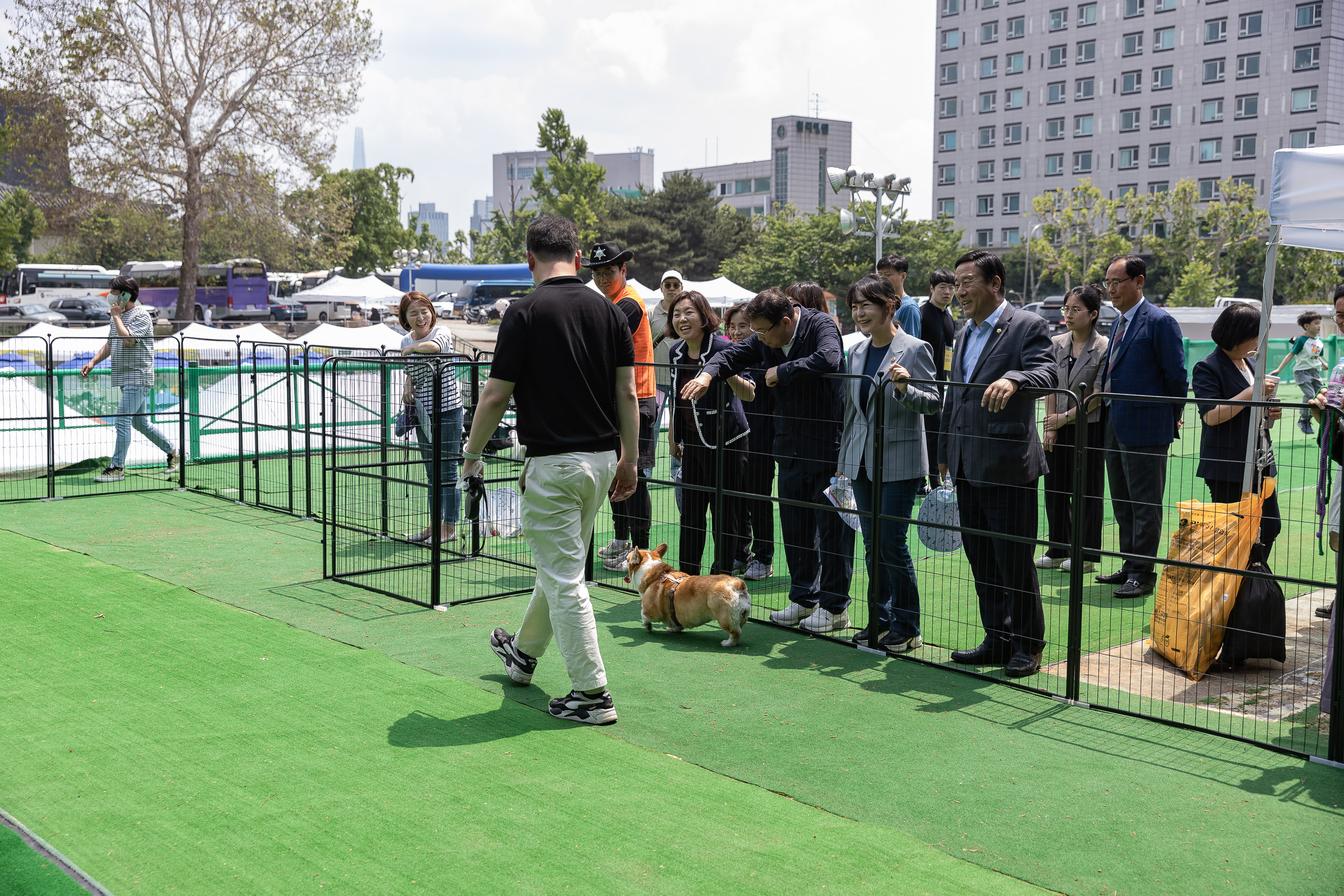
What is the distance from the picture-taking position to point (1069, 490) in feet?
19.7

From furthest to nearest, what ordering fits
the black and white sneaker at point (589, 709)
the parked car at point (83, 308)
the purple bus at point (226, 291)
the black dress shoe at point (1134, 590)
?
the purple bus at point (226, 291) → the parked car at point (83, 308) → the black dress shoe at point (1134, 590) → the black and white sneaker at point (589, 709)

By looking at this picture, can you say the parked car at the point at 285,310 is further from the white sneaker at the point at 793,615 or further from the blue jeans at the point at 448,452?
the white sneaker at the point at 793,615

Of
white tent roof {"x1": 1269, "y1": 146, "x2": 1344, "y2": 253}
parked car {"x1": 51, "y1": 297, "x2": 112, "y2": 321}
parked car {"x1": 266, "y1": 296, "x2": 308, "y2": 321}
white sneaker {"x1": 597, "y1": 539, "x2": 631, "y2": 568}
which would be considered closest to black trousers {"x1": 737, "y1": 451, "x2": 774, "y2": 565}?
white sneaker {"x1": 597, "y1": 539, "x2": 631, "y2": 568}

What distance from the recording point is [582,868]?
3162 millimetres

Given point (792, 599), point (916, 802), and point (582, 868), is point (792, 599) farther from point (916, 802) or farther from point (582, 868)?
point (582, 868)

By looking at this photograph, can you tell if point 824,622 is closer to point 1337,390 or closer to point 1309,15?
point 1337,390

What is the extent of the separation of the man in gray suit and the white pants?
181 cm

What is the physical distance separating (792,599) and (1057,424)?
5.90 ft

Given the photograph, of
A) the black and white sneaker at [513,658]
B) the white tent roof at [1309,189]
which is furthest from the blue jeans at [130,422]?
the white tent roof at [1309,189]

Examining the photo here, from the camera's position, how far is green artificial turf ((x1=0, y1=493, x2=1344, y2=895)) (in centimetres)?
330

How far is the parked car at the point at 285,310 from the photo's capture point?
51.0 meters

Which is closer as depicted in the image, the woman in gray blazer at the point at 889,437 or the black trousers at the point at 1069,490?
the woman in gray blazer at the point at 889,437

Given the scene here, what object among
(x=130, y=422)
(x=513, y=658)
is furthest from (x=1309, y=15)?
(x=513, y=658)

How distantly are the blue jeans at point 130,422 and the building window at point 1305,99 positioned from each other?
7144 cm
